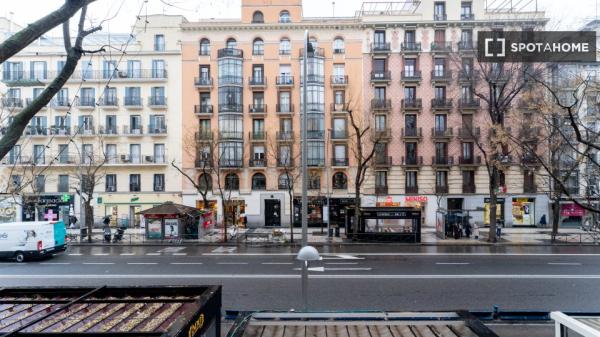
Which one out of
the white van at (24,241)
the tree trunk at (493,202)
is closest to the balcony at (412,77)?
the tree trunk at (493,202)

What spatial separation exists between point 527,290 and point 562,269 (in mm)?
4842

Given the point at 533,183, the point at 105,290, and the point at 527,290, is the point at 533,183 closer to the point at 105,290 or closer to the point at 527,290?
the point at 527,290

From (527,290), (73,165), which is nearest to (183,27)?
(73,165)

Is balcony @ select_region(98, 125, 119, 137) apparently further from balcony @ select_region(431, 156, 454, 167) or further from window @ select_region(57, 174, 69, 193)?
balcony @ select_region(431, 156, 454, 167)

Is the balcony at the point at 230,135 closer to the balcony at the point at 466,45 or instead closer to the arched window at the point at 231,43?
the arched window at the point at 231,43

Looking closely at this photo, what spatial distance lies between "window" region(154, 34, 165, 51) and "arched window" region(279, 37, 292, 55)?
11.2 metres

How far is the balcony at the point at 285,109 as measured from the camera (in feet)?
110

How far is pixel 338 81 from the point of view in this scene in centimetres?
3366

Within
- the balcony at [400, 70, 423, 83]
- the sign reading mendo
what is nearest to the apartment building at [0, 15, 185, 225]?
the balcony at [400, 70, 423, 83]

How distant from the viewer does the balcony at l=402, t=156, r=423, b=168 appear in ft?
107

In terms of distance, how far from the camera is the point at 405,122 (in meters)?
33.3

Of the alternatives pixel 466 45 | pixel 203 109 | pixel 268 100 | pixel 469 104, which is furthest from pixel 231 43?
pixel 469 104

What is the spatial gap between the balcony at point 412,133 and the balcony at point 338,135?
5.23 meters

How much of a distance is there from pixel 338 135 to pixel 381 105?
4.71 m
